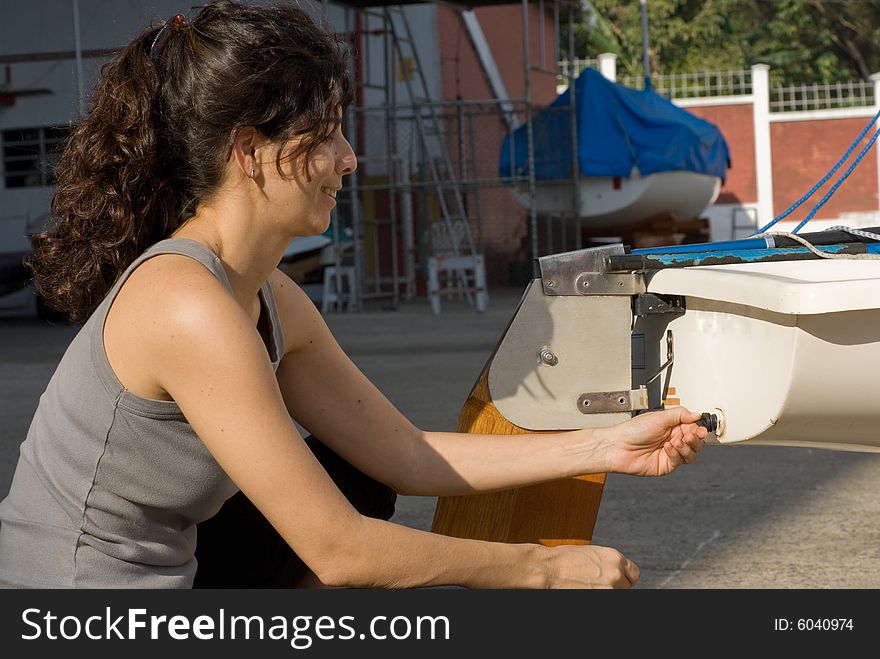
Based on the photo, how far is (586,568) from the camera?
1890 mm

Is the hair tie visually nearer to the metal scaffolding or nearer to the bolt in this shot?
the bolt

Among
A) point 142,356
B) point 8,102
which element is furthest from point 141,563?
point 8,102

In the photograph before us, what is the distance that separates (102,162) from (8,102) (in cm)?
1368

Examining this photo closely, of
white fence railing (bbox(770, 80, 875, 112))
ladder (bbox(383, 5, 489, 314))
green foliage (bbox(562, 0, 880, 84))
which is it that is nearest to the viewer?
ladder (bbox(383, 5, 489, 314))

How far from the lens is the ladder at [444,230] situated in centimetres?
1209

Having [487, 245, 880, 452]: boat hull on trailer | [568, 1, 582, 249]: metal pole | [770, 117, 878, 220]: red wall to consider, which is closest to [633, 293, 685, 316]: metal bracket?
[487, 245, 880, 452]: boat hull on trailer

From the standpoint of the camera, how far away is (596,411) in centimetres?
215

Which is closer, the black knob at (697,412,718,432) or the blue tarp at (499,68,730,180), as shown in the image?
the black knob at (697,412,718,432)

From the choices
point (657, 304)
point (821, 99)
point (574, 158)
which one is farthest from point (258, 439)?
point (821, 99)

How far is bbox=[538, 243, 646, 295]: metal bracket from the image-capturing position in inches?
81.9

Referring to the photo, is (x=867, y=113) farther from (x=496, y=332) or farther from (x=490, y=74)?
(x=496, y=332)

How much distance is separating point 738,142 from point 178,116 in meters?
21.6

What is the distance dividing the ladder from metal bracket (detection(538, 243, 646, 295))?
9686 millimetres

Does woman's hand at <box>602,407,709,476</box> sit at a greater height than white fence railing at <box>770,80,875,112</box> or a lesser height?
lesser
